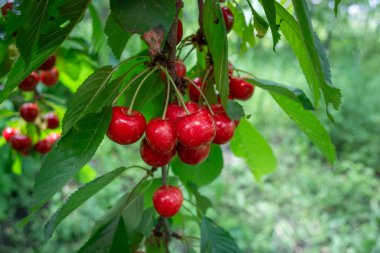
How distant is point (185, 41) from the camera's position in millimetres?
817

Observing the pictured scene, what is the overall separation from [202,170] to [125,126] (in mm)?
399

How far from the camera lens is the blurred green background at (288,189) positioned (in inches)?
109

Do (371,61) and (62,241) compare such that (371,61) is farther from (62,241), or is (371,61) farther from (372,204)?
(62,241)

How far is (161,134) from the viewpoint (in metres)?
0.63

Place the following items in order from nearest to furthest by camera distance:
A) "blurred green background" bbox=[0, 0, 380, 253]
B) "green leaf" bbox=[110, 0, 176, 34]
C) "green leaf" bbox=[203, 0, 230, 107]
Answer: "green leaf" bbox=[110, 0, 176, 34], "green leaf" bbox=[203, 0, 230, 107], "blurred green background" bbox=[0, 0, 380, 253]

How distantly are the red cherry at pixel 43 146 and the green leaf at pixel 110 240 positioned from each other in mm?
523

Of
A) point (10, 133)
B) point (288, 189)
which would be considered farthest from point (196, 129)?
point (288, 189)

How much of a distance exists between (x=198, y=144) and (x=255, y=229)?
111 inches

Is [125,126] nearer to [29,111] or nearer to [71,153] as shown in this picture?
[71,153]

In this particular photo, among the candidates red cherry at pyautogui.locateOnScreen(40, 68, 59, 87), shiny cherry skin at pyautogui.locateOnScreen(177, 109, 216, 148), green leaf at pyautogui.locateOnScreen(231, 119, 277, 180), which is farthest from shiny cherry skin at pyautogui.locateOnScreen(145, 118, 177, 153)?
red cherry at pyautogui.locateOnScreen(40, 68, 59, 87)

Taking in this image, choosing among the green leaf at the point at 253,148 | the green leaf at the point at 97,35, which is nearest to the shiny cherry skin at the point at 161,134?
the green leaf at the point at 253,148

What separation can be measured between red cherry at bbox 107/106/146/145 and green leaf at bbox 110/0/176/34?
16 cm

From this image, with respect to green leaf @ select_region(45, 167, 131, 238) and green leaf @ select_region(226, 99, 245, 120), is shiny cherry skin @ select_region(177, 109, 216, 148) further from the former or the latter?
green leaf @ select_region(45, 167, 131, 238)

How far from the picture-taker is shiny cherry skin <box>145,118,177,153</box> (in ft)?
2.06
